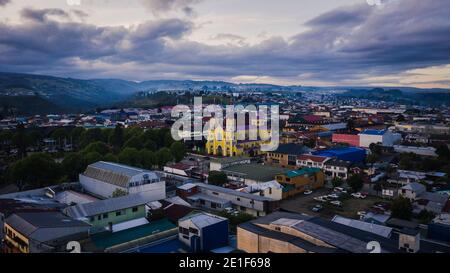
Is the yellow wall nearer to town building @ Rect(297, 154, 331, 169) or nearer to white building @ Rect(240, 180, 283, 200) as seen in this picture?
white building @ Rect(240, 180, 283, 200)

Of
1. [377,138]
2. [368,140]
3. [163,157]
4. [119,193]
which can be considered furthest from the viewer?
[368,140]

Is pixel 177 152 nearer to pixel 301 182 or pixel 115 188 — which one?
pixel 115 188

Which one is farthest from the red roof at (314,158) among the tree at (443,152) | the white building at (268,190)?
the tree at (443,152)

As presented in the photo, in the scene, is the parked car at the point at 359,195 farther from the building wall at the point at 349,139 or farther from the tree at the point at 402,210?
the building wall at the point at 349,139

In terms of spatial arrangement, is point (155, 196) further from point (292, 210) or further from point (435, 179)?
→ point (435, 179)

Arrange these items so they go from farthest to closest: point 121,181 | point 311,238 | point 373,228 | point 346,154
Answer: point 346,154 < point 121,181 < point 373,228 < point 311,238

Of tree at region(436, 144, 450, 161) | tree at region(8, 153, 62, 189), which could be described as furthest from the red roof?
tree at region(8, 153, 62, 189)

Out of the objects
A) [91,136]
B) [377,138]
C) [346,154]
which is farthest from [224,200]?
[91,136]
